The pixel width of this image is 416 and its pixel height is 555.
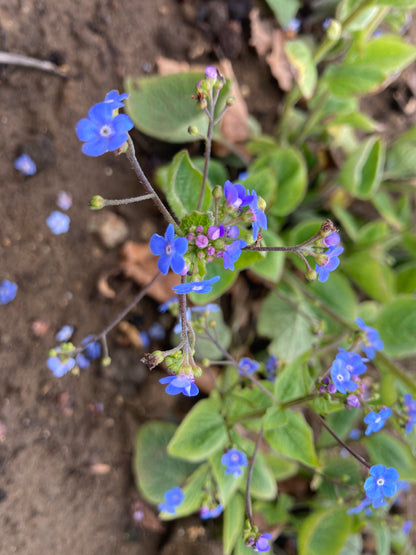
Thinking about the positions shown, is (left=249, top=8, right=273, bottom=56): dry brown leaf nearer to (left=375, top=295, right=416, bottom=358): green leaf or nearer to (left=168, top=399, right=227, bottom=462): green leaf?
(left=375, top=295, right=416, bottom=358): green leaf

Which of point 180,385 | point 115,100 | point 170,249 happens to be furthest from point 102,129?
point 180,385

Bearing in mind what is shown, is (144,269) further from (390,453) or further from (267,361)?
(390,453)

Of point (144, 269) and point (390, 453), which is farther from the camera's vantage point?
point (144, 269)

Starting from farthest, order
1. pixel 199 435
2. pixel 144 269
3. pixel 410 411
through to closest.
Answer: pixel 144 269 → pixel 199 435 → pixel 410 411

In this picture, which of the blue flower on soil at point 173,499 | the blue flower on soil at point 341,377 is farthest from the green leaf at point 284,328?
the blue flower on soil at point 341,377

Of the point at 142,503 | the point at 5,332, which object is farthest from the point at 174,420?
the point at 5,332
